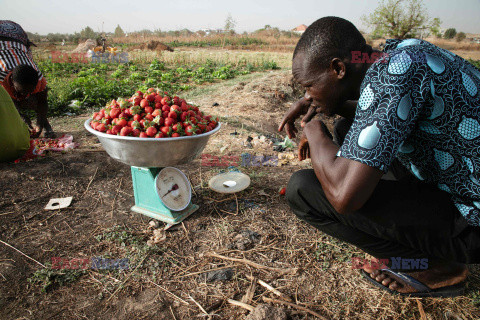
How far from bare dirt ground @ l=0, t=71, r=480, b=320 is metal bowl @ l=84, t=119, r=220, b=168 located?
2.01 feet

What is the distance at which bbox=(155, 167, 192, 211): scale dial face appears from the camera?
2.36 meters

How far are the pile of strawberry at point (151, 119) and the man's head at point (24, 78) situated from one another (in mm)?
2418

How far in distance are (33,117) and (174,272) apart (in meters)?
6.00

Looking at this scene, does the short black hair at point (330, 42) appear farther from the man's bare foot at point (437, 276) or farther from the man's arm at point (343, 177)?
the man's bare foot at point (437, 276)

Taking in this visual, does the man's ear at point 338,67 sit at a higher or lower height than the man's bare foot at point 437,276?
higher

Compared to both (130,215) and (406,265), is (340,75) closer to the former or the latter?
(406,265)

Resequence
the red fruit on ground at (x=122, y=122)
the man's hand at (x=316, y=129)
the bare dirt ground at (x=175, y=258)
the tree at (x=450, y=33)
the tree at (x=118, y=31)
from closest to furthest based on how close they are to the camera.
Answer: the man's hand at (x=316, y=129), the bare dirt ground at (x=175, y=258), the red fruit on ground at (x=122, y=122), the tree at (x=118, y=31), the tree at (x=450, y=33)

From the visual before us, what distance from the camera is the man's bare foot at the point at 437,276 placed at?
1690mm

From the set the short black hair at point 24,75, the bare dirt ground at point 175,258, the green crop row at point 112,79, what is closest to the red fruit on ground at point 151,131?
the bare dirt ground at point 175,258

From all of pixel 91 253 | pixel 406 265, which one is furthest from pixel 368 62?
pixel 91 253

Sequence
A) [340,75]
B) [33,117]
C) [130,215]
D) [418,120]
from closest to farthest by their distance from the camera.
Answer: [418,120], [340,75], [130,215], [33,117]

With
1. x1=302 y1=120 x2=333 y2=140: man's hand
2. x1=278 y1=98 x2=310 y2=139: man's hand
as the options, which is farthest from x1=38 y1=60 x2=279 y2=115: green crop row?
x1=302 y1=120 x2=333 y2=140: man's hand

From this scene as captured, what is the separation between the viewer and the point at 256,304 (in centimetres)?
173

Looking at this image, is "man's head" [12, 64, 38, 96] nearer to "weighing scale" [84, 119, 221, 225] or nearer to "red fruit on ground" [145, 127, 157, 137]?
"weighing scale" [84, 119, 221, 225]
